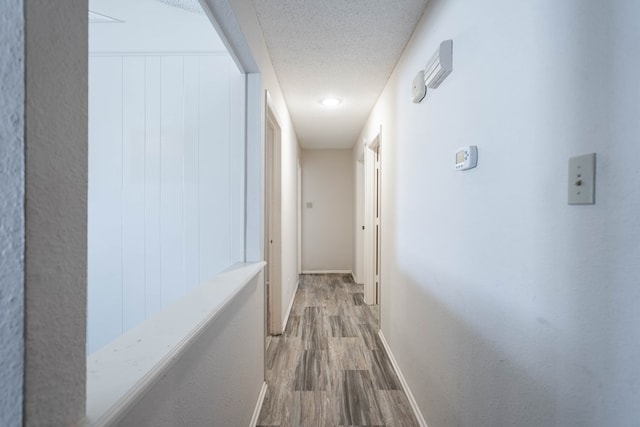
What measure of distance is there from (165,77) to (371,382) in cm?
248

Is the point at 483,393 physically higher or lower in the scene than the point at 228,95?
lower

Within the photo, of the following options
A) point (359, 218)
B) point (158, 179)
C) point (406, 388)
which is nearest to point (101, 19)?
point (158, 179)

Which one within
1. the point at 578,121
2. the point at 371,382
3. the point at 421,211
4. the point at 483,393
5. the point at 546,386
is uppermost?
the point at 578,121

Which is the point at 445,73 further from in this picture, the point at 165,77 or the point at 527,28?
the point at 165,77

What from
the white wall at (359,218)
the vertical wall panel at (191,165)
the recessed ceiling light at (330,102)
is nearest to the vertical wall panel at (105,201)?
the vertical wall panel at (191,165)

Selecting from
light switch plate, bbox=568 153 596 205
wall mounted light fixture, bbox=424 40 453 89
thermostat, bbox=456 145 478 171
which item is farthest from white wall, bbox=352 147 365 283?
light switch plate, bbox=568 153 596 205

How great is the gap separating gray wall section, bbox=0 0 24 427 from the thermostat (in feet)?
4.05

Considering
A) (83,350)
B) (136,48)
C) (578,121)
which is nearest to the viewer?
(83,350)

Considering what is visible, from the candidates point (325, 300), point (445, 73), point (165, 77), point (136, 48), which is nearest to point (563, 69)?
point (445, 73)

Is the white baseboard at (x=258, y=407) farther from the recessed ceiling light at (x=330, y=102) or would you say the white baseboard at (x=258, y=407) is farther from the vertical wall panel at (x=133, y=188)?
the recessed ceiling light at (x=330, y=102)

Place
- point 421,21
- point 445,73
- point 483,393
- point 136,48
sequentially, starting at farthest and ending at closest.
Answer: point 136,48, point 421,21, point 445,73, point 483,393

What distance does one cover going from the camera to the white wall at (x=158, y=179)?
1.96m

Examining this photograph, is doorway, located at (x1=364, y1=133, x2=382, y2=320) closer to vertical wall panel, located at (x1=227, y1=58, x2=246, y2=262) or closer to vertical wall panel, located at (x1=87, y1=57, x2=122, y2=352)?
vertical wall panel, located at (x1=227, y1=58, x2=246, y2=262)

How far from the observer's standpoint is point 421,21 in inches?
71.4
